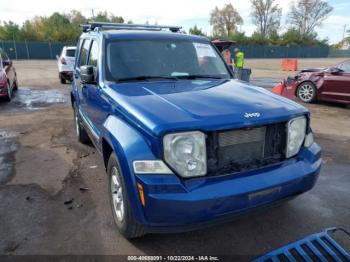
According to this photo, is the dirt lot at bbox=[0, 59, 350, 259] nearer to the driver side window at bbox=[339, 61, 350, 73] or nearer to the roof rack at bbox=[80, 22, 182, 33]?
the roof rack at bbox=[80, 22, 182, 33]

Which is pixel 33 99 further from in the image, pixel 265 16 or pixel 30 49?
pixel 265 16

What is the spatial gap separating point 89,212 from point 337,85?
8651 millimetres

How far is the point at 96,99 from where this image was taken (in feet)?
12.7

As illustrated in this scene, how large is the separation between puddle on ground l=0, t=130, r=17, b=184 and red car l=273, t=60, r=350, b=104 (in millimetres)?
8074

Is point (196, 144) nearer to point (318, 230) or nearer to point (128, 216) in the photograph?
point (128, 216)

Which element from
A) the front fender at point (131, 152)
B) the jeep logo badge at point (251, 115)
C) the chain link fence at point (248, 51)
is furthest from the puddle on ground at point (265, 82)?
the chain link fence at point (248, 51)

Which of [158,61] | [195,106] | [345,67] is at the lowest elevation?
[345,67]

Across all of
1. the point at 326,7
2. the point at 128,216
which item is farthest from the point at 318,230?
the point at 326,7

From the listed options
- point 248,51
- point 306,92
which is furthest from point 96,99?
point 248,51

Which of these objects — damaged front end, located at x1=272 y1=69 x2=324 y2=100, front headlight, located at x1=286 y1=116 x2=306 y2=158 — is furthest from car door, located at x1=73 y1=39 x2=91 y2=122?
damaged front end, located at x1=272 y1=69 x2=324 y2=100

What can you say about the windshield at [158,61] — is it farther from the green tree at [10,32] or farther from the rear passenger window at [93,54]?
the green tree at [10,32]

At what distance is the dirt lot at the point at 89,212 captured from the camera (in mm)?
2963

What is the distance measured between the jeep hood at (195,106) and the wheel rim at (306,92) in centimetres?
752

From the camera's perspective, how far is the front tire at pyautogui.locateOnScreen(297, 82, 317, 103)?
33.1 feet
